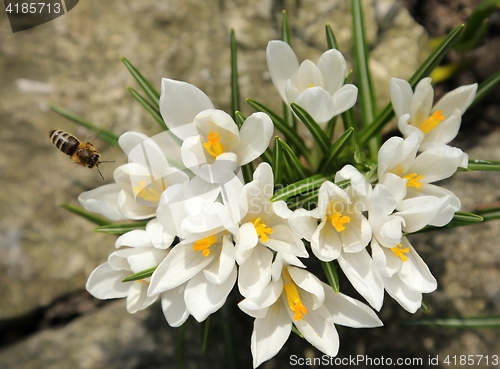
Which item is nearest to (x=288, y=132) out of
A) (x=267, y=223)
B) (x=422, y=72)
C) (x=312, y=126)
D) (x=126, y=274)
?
(x=312, y=126)

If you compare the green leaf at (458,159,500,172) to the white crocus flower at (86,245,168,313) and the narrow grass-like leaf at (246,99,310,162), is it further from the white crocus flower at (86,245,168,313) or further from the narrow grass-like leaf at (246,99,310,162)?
the white crocus flower at (86,245,168,313)

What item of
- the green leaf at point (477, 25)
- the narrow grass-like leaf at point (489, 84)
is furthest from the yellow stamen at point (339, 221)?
the green leaf at point (477, 25)

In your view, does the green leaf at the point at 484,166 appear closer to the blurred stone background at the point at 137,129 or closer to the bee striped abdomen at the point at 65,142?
the blurred stone background at the point at 137,129

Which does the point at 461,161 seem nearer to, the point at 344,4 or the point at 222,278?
the point at 222,278

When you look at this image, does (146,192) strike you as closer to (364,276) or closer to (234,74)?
(234,74)

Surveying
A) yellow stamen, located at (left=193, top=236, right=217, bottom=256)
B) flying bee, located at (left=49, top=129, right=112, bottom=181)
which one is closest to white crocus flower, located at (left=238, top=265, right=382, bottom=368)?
yellow stamen, located at (left=193, top=236, right=217, bottom=256)
